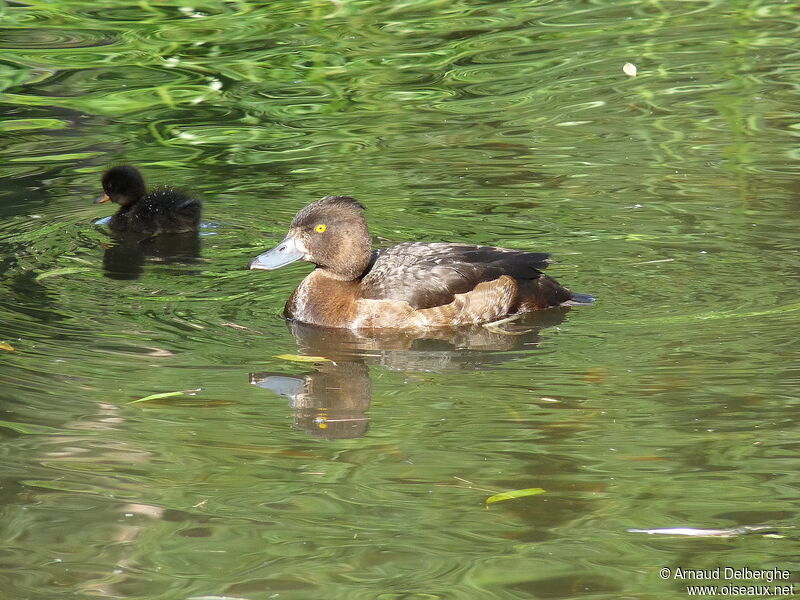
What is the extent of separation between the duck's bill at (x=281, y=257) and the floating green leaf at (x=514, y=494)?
134 inches

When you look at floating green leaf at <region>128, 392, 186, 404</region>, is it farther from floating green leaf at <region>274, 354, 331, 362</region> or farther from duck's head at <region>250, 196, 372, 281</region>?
duck's head at <region>250, 196, 372, 281</region>

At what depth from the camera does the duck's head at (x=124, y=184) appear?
10828mm

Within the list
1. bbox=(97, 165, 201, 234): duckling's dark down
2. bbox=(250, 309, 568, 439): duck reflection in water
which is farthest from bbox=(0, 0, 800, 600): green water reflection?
bbox=(97, 165, 201, 234): duckling's dark down

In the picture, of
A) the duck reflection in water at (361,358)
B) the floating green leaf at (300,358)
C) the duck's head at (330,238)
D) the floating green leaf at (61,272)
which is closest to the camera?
the duck reflection in water at (361,358)

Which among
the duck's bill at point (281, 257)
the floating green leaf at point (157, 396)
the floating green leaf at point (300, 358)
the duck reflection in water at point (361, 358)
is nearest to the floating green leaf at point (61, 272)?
the duck's bill at point (281, 257)

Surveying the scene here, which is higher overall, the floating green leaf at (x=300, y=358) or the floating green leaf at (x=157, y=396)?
the floating green leaf at (x=157, y=396)

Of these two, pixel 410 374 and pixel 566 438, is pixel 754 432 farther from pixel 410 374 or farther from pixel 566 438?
pixel 410 374

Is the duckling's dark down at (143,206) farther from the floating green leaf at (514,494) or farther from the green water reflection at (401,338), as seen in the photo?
the floating green leaf at (514,494)

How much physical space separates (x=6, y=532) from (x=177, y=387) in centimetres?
167

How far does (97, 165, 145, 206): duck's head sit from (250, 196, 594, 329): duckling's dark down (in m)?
2.55

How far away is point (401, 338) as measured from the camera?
8125 millimetres

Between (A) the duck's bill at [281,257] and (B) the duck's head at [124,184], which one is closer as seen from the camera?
(A) the duck's bill at [281,257]

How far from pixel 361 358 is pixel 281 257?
1338 millimetres

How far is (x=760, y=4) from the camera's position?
15008 millimetres
